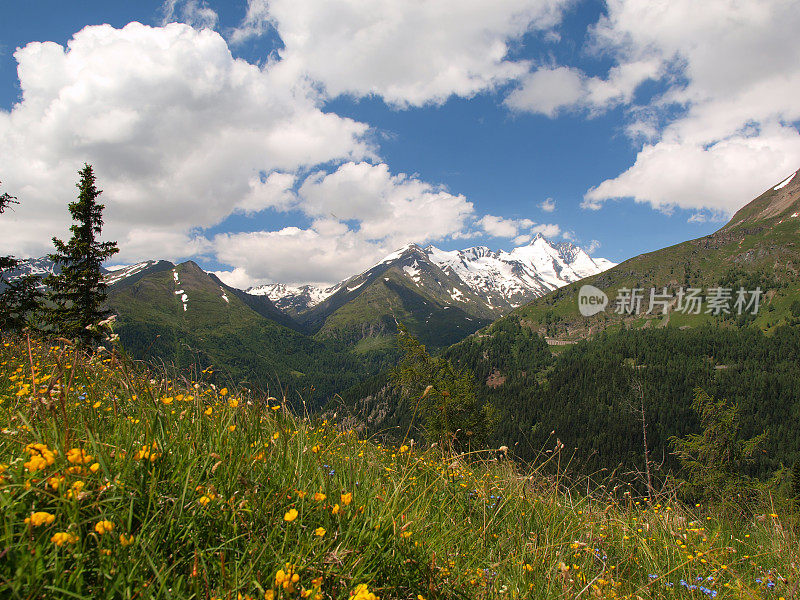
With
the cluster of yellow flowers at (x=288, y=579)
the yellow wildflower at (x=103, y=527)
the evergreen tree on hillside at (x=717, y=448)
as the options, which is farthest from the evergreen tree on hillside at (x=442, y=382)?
the yellow wildflower at (x=103, y=527)

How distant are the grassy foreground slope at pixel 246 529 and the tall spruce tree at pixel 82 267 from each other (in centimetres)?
3031

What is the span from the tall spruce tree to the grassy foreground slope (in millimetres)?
30311

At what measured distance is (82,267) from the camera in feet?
94.8

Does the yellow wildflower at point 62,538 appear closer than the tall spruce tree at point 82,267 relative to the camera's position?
Yes

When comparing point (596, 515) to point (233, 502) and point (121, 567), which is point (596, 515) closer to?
point (233, 502)

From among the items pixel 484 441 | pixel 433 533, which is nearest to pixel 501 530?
pixel 433 533

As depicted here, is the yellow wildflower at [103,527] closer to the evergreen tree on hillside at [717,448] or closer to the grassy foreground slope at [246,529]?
the grassy foreground slope at [246,529]

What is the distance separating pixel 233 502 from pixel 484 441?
35545 millimetres

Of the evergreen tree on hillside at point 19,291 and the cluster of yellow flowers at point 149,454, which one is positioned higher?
the evergreen tree on hillside at point 19,291

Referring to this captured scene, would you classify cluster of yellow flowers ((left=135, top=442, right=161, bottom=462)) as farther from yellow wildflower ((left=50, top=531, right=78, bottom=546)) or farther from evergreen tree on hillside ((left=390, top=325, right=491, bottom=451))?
evergreen tree on hillside ((left=390, top=325, right=491, bottom=451))

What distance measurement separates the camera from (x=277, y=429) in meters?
4.25

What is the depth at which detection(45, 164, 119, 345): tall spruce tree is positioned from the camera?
90.7ft

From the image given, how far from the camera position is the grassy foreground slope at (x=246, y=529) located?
5.83 feet

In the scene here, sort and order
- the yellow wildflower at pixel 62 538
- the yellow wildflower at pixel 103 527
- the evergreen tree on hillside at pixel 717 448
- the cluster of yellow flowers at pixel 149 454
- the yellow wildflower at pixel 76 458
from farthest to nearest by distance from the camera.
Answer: the evergreen tree on hillside at pixel 717 448 → the cluster of yellow flowers at pixel 149 454 → the yellow wildflower at pixel 76 458 → the yellow wildflower at pixel 103 527 → the yellow wildflower at pixel 62 538
